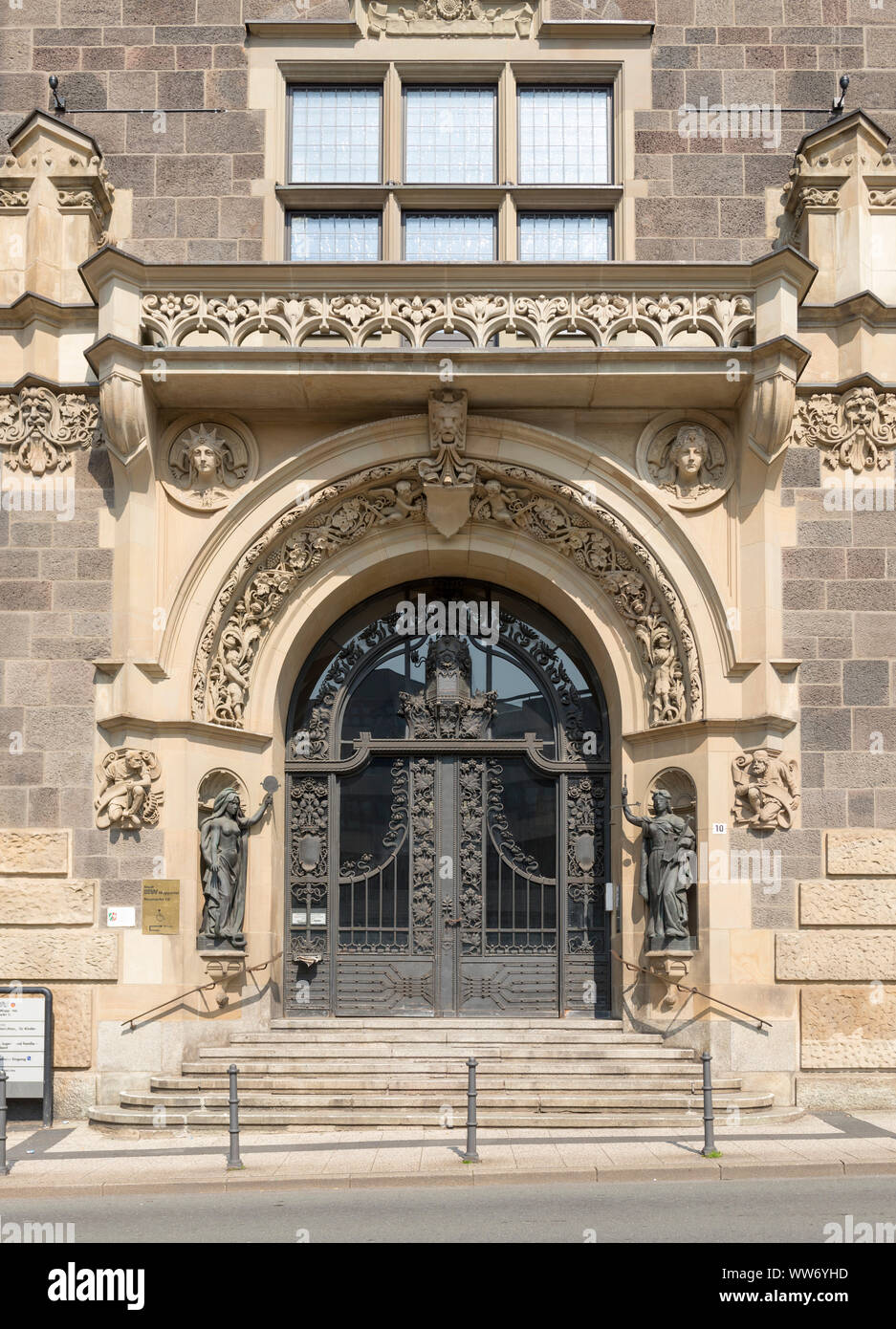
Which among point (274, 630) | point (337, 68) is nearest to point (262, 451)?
point (274, 630)

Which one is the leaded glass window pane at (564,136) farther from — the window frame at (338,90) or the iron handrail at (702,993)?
the iron handrail at (702,993)

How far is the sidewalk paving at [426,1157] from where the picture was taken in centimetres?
1059

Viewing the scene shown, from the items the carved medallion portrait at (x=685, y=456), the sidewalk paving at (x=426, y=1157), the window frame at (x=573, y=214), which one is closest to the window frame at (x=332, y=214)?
the window frame at (x=573, y=214)

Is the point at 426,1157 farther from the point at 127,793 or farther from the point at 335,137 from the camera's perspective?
the point at 335,137

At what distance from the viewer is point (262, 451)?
49.1 feet

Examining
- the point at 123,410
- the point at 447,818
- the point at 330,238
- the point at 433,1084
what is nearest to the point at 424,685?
the point at 447,818

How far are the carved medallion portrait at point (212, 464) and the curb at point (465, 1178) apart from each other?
6.94 m

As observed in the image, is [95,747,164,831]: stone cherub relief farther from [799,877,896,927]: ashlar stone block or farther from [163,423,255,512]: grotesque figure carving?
[799,877,896,927]: ashlar stone block

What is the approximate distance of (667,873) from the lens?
47.0 ft

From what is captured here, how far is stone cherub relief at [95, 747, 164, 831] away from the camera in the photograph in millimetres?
14039

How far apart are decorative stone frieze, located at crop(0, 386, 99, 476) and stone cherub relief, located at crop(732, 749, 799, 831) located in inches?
293

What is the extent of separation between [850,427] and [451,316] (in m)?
4.25

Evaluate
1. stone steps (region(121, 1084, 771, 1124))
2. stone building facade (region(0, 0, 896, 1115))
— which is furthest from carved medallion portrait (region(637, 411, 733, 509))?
stone steps (region(121, 1084, 771, 1124))

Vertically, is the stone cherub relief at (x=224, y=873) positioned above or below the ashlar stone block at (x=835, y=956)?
above
